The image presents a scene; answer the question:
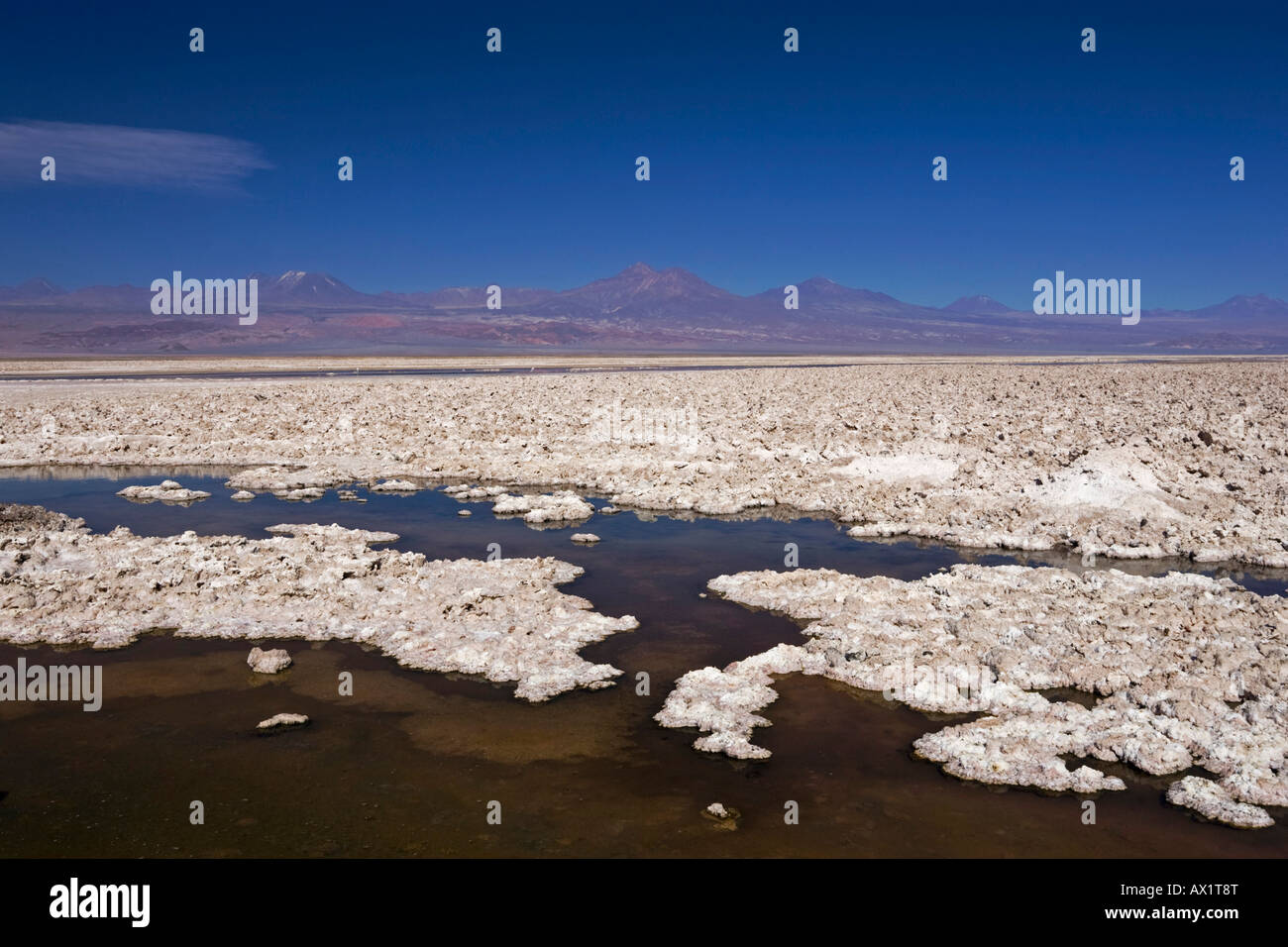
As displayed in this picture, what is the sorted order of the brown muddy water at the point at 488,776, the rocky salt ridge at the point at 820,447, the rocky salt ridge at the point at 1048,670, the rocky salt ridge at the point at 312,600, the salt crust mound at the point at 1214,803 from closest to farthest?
the brown muddy water at the point at 488,776 → the salt crust mound at the point at 1214,803 → the rocky salt ridge at the point at 1048,670 → the rocky salt ridge at the point at 312,600 → the rocky salt ridge at the point at 820,447

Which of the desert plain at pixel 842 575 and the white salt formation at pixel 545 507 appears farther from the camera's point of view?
the white salt formation at pixel 545 507

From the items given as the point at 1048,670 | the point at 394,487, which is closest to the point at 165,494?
the point at 394,487

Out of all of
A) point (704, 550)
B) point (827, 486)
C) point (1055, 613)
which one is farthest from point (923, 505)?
point (1055, 613)

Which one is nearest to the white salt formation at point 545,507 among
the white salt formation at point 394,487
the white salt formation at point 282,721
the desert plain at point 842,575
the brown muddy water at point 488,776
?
the desert plain at point 842,575

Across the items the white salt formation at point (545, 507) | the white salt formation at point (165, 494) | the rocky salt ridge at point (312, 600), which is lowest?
the rocky salt ridge at point (312, 600)

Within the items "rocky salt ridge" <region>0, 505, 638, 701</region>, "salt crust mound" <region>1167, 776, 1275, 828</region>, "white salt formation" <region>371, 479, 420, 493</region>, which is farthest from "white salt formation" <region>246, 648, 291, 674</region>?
"white salt formation" <region>371, 479, 420, 493</region>

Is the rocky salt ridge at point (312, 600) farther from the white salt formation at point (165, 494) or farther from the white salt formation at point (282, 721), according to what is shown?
the white salt formation at point (165, 494)

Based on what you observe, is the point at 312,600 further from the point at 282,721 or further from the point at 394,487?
the point at 394,487
